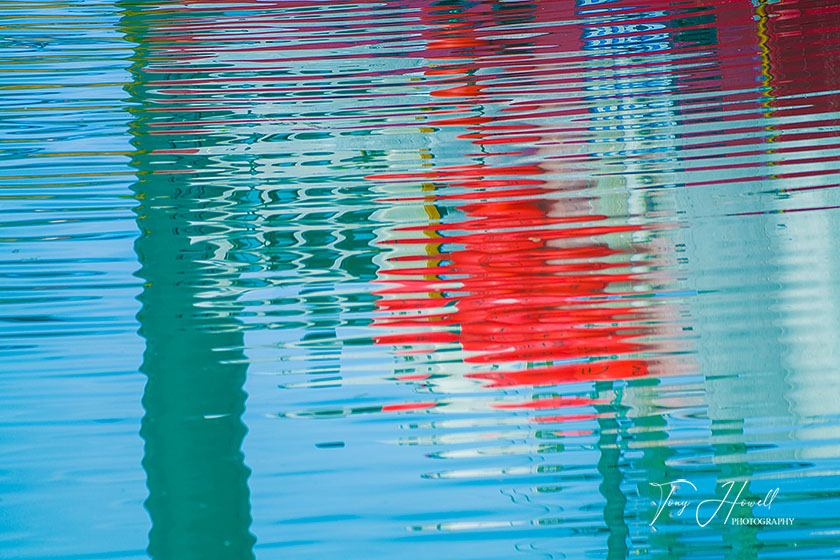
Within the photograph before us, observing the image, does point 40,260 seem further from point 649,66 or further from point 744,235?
point 649,66

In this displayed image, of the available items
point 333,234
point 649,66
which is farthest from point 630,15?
point 333,234

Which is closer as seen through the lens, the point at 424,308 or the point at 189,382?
the point at 189,382

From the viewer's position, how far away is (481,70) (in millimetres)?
2473

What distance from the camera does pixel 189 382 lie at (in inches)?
48.4

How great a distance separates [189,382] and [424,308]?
37cm

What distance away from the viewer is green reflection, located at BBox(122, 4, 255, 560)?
3.32ft
